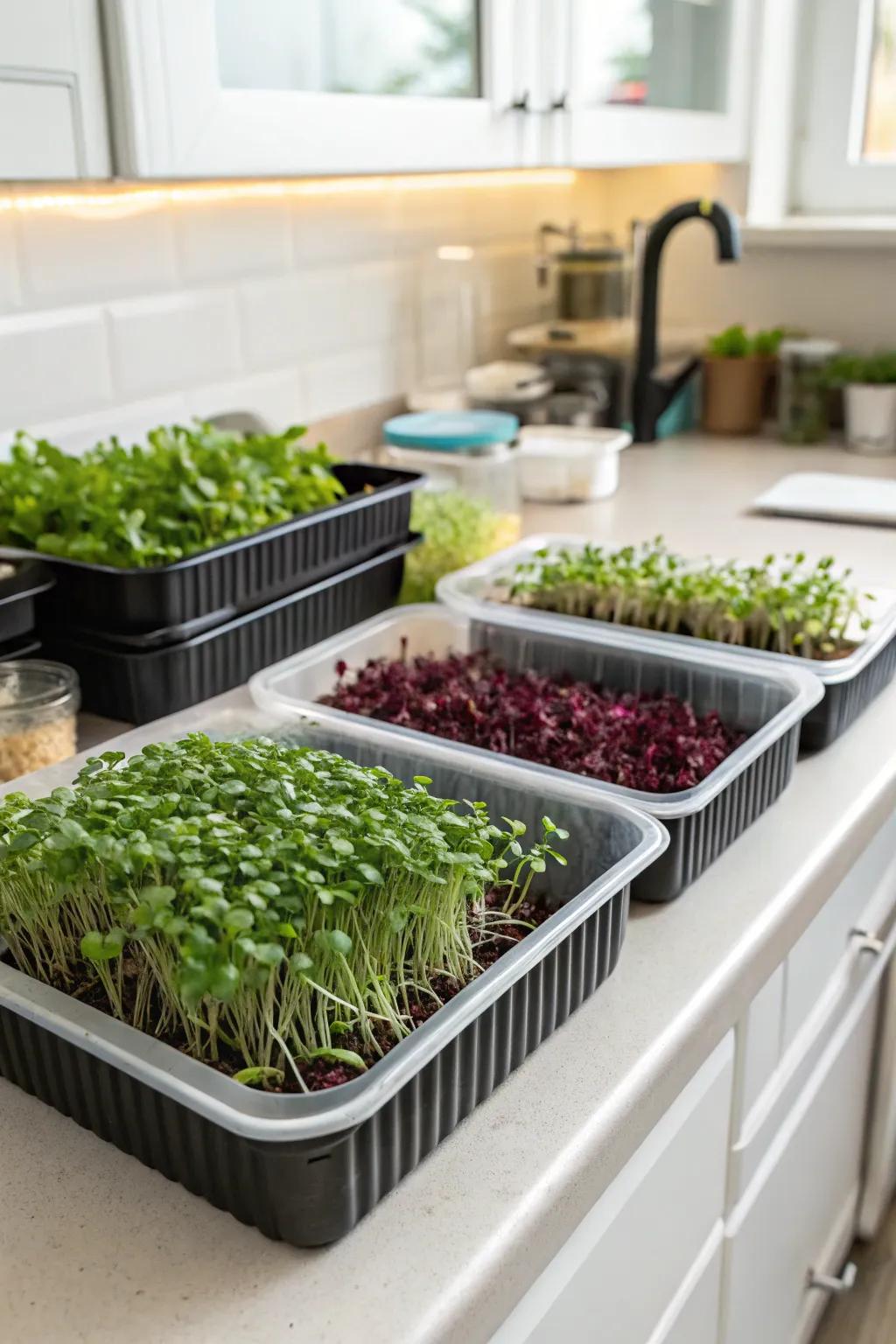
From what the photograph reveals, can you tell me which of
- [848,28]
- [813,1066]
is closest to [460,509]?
[813,1066]

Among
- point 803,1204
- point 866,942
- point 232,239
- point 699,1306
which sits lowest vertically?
point 803,1204

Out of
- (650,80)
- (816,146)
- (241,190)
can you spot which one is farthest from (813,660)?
(816,146)

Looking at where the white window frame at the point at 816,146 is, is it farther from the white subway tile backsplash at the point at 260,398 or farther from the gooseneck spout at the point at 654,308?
the white subway tile backsplash at the point at 260,398

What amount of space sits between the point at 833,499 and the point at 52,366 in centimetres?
108

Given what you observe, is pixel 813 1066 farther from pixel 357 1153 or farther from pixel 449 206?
pixel 449 206

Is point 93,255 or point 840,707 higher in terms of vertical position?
point 93,255

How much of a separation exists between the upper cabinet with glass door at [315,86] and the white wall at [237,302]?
1.03ft

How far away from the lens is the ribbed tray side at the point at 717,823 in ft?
2.84

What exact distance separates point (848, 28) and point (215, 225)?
134 cm

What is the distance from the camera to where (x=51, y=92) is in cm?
98

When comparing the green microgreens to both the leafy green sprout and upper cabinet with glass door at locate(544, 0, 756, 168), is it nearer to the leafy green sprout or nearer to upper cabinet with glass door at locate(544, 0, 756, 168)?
upper cabinet with glass door at locate(544, 0, 756, 168)

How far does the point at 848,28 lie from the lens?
2232 mm

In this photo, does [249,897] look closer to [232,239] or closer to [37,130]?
[37,130]

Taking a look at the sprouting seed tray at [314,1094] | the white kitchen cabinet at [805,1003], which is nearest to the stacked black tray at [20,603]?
the sprouting seed tray at [314,1094]
